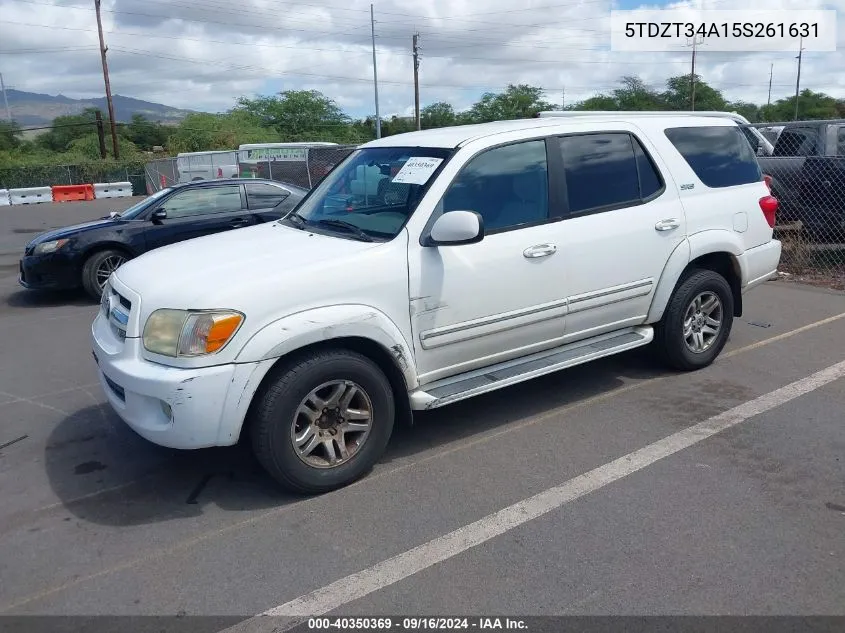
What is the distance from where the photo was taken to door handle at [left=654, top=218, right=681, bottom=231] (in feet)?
17.2

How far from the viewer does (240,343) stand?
3.66 m

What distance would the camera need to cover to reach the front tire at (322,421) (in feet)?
12.3

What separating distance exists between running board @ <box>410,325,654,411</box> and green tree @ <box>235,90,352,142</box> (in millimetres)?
70397

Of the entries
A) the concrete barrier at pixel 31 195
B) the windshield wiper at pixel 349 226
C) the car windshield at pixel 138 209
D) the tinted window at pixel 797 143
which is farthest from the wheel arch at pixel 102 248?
the concrete barrier at pixel 31 195

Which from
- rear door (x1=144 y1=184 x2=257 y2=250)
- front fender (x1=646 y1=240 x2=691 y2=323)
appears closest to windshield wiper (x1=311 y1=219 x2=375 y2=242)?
front fender (x1=646 y1=240 x2=691 y2=323)

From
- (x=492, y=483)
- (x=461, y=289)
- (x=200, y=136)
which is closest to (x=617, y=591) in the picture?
(x=492, y=483)

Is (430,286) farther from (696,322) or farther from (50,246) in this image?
(50,246)

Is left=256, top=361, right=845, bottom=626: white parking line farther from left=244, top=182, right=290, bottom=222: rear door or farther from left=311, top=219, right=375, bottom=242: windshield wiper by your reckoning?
left=244, top=182, right=290, bottom=222: rear door

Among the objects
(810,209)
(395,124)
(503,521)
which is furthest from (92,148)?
(503,521)

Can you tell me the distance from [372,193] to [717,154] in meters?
2.85

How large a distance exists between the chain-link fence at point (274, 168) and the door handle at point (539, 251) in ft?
26.7

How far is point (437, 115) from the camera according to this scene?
59.7 m

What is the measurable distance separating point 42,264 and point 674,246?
7.67 metres

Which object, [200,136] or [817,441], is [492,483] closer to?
[817,441]
